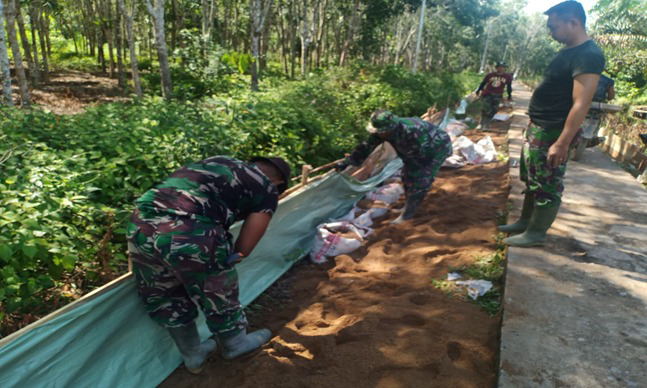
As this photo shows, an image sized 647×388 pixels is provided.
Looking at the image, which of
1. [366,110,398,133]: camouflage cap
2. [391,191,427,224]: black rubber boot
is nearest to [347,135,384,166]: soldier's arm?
[366,110,398,133]: camouflage cap

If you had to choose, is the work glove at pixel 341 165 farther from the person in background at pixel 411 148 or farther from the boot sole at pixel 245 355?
the boot sole at pixel 245 355

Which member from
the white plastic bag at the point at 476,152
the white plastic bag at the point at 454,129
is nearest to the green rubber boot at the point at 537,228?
the white plastic bag at the point at 476,152

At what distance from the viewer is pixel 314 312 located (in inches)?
123

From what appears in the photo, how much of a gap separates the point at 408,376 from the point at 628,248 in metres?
2.35

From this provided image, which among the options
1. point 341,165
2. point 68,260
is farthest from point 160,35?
point 68,260

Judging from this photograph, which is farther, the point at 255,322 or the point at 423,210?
the point at 423,210

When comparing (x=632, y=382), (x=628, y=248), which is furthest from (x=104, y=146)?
(x=628, y=248)

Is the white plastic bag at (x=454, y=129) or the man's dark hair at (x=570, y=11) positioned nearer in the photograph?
the man's dark hair at (x=570, y=11)

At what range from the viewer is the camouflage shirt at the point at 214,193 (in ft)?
6.94

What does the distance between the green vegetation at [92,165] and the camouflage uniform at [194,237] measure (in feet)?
1.96

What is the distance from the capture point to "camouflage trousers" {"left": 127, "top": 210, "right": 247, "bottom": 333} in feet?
6.76

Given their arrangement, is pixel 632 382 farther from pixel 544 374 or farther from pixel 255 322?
pixel 255 322

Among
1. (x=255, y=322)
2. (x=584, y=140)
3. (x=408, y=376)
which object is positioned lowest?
(x=255, y=322)

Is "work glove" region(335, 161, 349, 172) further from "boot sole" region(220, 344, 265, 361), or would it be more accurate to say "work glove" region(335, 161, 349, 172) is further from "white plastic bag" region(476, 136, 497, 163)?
"white plastic bag" region(476, 136, 497, 163)
